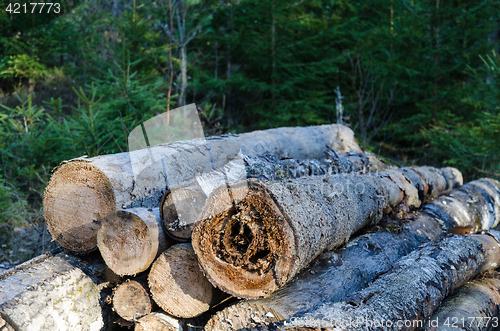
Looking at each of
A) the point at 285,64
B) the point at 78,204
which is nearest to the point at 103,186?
the point at 78,204

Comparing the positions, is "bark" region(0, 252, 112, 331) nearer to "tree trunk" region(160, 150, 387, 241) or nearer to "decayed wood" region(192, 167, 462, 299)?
Result: "tree trunk" region(160, 150, 387, 241)

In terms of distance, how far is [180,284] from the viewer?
2.36 meters

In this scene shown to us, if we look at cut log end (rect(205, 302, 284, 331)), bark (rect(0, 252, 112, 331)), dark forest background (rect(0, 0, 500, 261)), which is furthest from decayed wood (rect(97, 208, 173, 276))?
dark forest background (rect(0, 0, 500, 261))

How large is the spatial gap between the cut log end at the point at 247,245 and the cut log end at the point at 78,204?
106 centimetres

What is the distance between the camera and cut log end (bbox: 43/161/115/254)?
2.76 meters

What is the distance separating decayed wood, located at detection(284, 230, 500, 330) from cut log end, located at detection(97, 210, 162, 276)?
1.02m

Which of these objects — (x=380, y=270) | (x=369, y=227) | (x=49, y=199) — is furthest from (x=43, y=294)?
(x=369, y=227)

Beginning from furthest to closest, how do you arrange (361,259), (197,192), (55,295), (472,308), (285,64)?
1. (285,64)
2. (361,259)
3. (472,308)
4. (197,192)
5. (55,295)

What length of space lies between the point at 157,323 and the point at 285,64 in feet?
28.5

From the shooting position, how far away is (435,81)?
29.9 ft

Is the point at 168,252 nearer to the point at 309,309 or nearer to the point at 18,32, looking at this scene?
the point at 309,309

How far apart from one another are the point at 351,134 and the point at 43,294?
16.6ft

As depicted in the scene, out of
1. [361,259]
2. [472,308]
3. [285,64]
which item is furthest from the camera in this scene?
[285,64]

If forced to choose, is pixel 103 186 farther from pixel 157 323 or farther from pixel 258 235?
pixel 258 235
